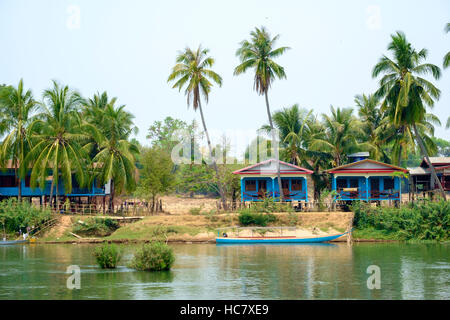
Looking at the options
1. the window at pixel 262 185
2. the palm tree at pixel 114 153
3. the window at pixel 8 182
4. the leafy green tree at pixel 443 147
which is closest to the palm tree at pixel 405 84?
the window at pixel 262 185

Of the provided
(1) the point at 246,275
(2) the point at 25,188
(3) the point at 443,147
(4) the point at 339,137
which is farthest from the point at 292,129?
(3) the point at 443,147

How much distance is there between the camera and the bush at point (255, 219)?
43031 mm

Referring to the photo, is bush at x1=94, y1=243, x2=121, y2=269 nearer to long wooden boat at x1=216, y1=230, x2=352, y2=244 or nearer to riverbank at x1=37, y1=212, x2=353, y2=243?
riverbank at x1=37, y1=212, x2=353, y2=243

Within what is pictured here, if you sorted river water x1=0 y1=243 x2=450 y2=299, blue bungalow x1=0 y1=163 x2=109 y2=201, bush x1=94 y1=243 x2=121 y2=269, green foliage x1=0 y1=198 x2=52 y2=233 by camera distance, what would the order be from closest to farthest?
river water x1=0 y1=243 x2=450 y2=299, bush x1=94 y1=243 x2=121 y2=269, green foliage x1=0 y1=198 x2=52 y2=233, blue bungalow x1=0 y1=163 x2=109 y2=201

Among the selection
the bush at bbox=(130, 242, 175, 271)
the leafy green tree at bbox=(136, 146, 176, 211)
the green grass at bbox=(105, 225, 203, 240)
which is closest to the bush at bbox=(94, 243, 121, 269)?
the bush at bbox=(130, 242, 175, 271)

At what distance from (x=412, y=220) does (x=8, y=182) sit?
33632mm

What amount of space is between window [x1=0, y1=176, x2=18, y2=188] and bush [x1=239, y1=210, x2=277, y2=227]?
67.6 feet

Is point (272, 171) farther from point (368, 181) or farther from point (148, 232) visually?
point (148, 232)

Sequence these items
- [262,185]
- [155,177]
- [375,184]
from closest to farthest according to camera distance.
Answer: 1. [375,184]
2. [262,185]
3. [155,177]

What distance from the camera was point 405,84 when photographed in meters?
43.5

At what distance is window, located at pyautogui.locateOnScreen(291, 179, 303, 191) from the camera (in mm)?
49000
